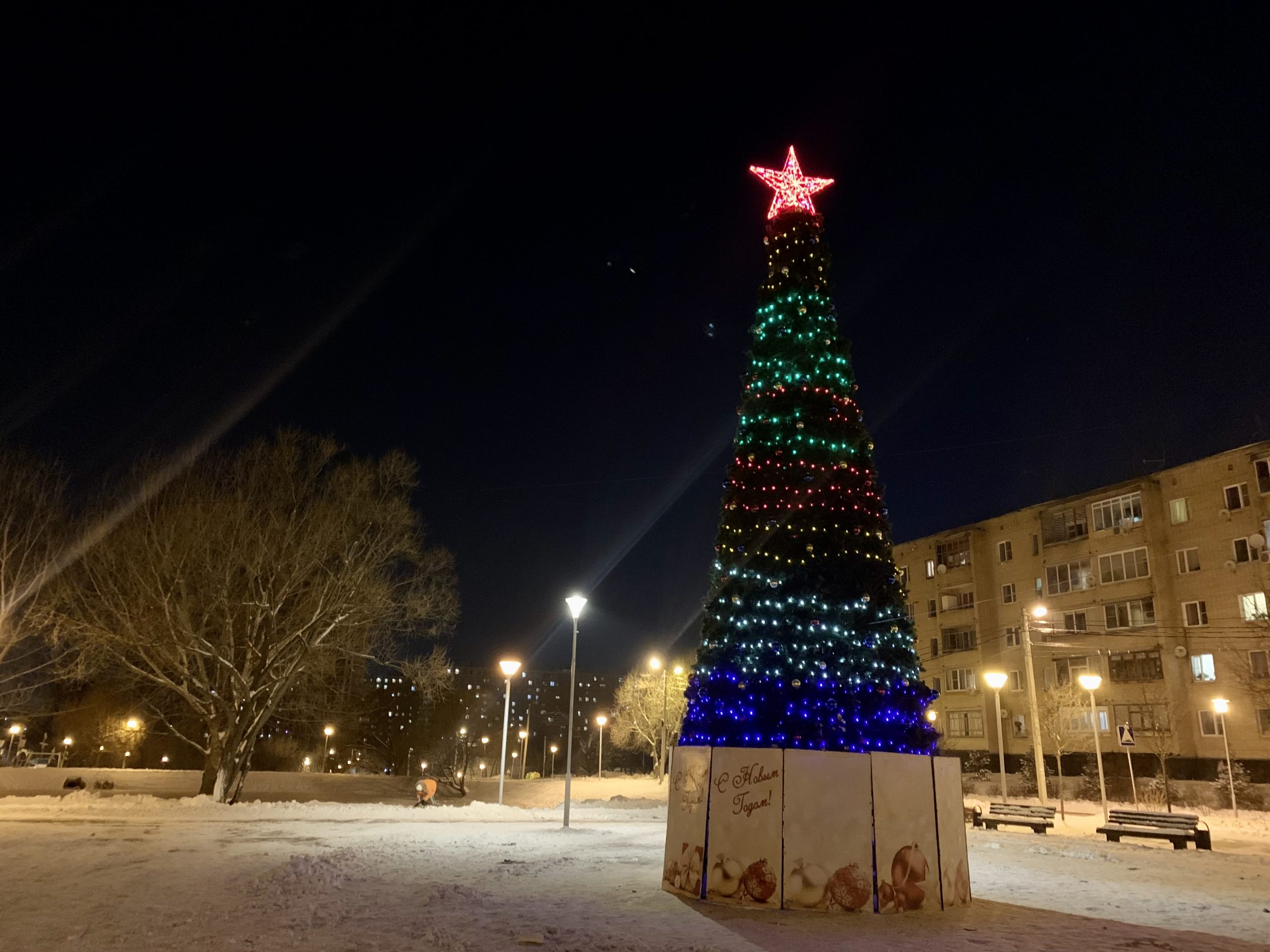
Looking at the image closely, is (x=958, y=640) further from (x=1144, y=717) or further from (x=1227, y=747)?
(x=1227, y=747)

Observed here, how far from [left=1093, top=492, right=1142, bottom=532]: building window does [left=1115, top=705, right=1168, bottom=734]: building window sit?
929 cm

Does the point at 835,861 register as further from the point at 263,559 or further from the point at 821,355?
the point at 263,559

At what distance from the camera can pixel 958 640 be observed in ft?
175

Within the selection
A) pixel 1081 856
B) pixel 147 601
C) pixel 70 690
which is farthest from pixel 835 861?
pixel 70 690

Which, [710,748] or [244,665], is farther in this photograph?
[244,665]

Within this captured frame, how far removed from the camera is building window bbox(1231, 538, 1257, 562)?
38188mm

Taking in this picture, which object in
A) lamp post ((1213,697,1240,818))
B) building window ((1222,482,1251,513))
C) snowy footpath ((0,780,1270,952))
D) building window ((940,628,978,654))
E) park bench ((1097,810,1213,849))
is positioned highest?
building window ((1222,482,1251,513))

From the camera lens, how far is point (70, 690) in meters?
51.9

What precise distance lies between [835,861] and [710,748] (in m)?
2.03

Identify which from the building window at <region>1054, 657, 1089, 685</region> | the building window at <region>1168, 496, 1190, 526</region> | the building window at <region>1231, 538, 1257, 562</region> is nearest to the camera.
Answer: the building window at <region>1231, 538, 1257, 562</region>

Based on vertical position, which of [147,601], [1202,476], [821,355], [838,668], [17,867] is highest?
[1202,476]

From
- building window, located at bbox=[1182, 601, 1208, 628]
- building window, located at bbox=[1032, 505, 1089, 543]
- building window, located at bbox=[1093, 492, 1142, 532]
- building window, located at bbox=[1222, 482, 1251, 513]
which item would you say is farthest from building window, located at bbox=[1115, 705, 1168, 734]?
building window, located at bbox=[1222, 482, 1251, 513]

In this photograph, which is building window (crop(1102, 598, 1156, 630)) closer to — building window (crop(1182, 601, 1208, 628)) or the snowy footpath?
building window (crop(1182, 601, 1208, 628))

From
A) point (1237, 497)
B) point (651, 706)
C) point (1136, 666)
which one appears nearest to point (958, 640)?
point (1136, 666)
